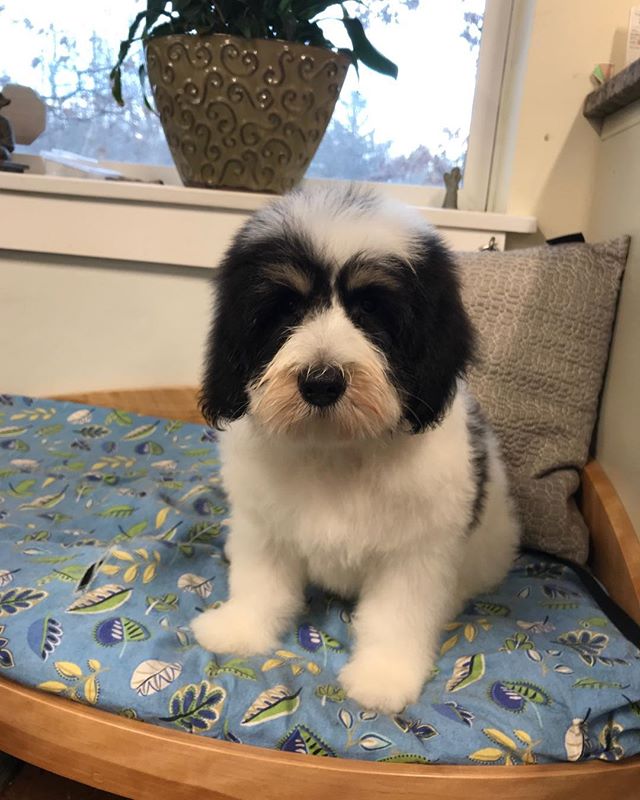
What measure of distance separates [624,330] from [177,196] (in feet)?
4.20

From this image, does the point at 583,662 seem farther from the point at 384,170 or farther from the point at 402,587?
the point at 384,170

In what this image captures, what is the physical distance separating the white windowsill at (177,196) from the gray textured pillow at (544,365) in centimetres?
34

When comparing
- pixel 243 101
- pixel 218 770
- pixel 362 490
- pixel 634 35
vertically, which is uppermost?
pixel 634 35

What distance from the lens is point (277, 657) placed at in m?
1.22

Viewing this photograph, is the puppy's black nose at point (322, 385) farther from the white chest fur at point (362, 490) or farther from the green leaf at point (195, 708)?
the green leaf at point (195, 708)

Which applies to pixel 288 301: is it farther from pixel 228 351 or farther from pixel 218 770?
pixel 218 770

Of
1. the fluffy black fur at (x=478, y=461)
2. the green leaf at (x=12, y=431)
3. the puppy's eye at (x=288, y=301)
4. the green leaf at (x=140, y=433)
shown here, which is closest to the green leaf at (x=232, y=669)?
the fluffy black fur at (x=478, y=461)

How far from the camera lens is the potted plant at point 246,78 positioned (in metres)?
1.94

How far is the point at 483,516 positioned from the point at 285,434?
1.65ft

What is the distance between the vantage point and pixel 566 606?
143 cm

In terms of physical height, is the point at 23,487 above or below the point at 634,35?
below

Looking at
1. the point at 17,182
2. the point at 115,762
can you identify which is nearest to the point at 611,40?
the point at 17,182

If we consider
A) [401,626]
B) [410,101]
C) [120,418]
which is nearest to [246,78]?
[410,101]

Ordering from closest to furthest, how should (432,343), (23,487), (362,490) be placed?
(432,343) → (362,490) → (23,487)
